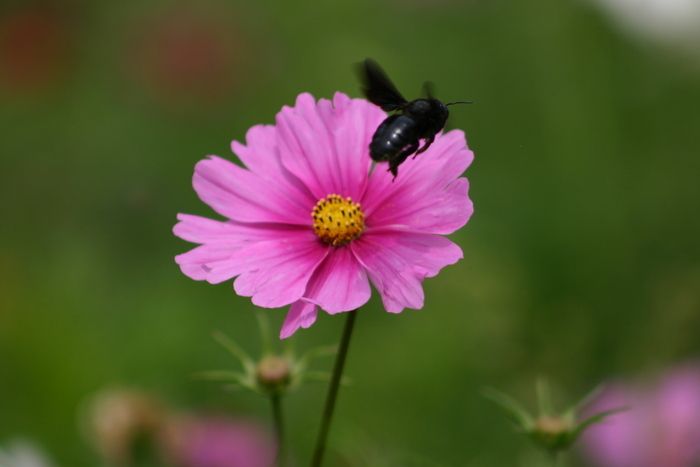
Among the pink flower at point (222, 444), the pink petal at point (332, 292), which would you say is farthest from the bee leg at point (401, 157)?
the pink flower at point (222, 444)

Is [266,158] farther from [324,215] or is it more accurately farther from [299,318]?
[299,318]

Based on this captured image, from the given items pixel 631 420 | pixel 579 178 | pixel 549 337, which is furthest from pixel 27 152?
pixel 631 420

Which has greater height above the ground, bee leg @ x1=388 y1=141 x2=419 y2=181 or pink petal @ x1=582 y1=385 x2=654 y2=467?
bee leg @ x1=388 y1=141 x2=419 y2=181

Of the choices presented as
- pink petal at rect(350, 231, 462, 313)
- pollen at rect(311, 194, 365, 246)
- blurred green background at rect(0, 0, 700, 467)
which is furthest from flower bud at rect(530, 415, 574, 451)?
blurred green background at rect(0, 0, 700, 467)

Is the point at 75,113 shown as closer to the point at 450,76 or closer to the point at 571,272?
the point at 450,76

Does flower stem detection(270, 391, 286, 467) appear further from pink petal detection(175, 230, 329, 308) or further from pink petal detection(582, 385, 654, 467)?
pink petal detection(582, 385, 654, 467)

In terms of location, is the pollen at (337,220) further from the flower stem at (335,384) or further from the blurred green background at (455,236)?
the blurred green background at (455,236)
